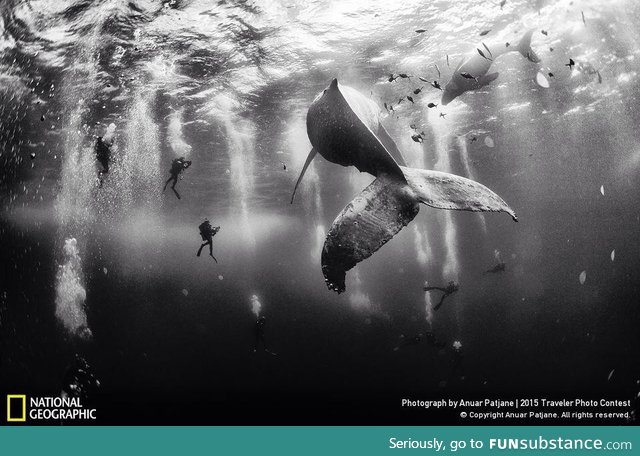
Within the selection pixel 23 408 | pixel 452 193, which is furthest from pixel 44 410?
pixel 452 193

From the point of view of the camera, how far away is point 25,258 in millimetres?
52531

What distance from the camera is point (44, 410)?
21.0ft

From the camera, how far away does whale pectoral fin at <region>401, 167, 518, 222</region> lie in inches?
103

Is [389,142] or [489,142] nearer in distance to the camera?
[389,142]

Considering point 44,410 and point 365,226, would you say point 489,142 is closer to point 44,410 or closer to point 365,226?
point 365,226

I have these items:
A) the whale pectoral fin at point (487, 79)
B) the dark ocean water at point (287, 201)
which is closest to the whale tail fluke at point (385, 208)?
the dark ocean water at point (287, 201)

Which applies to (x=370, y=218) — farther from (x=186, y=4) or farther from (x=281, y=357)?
(x=281, y=357)

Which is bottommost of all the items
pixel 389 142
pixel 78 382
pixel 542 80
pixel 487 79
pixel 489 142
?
pixel 78 382

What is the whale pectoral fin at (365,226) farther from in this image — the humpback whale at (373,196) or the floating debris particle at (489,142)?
the floating debris particle at (489,142)

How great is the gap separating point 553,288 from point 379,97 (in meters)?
87.5

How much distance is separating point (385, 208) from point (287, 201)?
31.6 metres

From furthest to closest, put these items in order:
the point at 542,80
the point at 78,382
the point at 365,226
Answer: the point at 542,80, the point at 78,382, the point at 365,226

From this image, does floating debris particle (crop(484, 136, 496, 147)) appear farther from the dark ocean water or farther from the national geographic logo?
the national geographic logo
